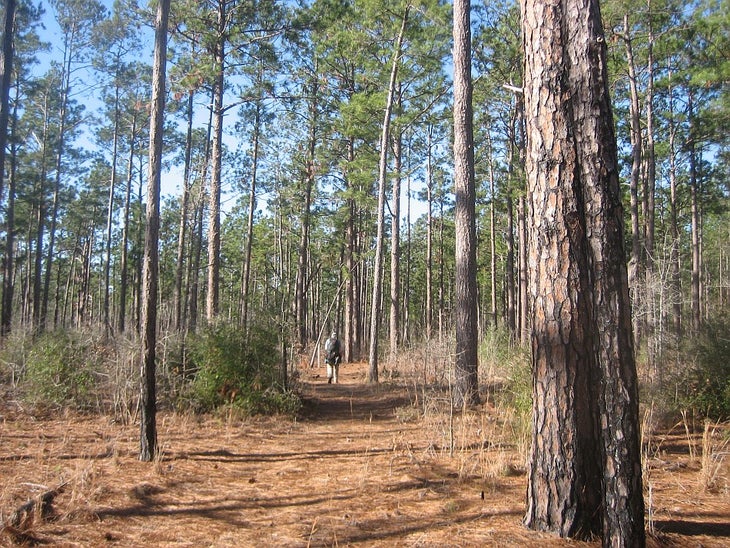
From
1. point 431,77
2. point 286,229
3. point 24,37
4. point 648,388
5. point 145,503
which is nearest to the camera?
point 145,503

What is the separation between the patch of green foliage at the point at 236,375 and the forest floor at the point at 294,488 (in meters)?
0.74

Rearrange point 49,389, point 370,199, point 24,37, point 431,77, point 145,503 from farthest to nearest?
point 24,37 < point 370,199 < point 431,77 < point 49,389 < point 145,503

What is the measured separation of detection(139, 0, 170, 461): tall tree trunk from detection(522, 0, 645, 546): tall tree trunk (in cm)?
398

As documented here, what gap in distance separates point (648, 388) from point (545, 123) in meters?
5.36

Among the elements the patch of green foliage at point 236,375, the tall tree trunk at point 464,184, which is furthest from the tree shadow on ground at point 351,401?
the tall tree trunk at point 464,184

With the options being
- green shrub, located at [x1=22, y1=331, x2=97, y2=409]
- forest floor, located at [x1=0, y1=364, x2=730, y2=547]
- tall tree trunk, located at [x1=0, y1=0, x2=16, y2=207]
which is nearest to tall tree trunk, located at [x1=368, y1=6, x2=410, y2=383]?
forest floor, located at [x1=0, y1=364, x2=730, y2=547]

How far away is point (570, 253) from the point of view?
3.49 m

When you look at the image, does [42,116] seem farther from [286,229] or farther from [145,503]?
[145,503]

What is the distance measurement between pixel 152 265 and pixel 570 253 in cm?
429

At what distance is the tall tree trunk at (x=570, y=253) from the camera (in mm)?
3297

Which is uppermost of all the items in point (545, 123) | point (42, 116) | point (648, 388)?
point (42, 116)

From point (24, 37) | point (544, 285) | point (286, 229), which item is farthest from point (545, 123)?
point (286, 229)

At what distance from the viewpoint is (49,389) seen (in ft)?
27.8

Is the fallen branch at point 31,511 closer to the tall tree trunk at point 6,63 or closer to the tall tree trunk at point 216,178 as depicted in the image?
the tall tree trunk at point 216,178
